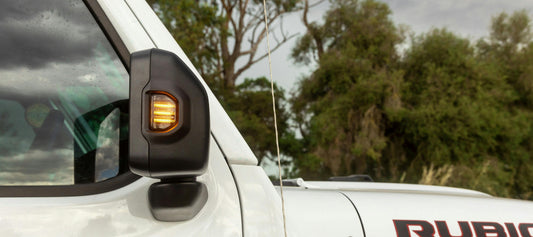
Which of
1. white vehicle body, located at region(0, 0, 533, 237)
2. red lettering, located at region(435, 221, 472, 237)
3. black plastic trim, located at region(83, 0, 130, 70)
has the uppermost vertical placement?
black plastic trim, located at region(83, 0, 130, 70)

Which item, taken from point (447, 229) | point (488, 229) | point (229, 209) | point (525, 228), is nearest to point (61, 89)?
point (229, 209)

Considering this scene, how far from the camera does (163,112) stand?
1010 millimetres

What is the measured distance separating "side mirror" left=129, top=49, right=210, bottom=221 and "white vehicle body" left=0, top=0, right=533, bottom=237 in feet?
0.64

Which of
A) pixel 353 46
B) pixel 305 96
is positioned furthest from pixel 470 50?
pixel 305 96

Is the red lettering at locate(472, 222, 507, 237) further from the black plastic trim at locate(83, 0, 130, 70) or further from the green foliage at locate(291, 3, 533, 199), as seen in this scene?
the green foliage at locate(291, 3, 533, 199)

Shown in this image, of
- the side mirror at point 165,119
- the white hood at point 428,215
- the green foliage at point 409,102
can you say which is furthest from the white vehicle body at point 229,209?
the green foliage at point 409,102

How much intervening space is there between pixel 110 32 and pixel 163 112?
1.09ft

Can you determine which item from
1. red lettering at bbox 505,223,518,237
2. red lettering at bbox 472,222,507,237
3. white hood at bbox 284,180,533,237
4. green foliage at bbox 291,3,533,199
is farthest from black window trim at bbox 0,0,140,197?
green foliage at bbox 291,3,533,199

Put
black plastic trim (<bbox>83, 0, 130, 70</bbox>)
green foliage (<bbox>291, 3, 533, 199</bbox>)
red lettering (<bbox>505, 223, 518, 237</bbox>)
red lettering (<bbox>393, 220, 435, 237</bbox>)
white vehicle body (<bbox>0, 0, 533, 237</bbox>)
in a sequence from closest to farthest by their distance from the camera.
Result: 1. white vehicle body (<bbox>0, 0, 533, 237</bbox>)
2. black plastic trim (<bbox>83, 0, 130, 70</bbox>)
3. red lettering (<bbox>393, 220, 435, 237</bbox>)
4. red lettering (<bbox>505, 223, 518, 237</bbox>)
5. green foliage (<bbox>291, 3, 533, 199</bbox>)

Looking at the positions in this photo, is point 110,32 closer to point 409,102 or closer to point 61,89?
point 61,89

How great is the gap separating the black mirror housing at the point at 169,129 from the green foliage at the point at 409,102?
1244cm

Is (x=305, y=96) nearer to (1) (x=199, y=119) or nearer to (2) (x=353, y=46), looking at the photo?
(2) (x=353, y=46)

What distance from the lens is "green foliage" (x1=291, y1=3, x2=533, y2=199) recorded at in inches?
571

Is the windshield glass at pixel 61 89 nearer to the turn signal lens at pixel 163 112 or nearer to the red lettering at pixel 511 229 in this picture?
the turn signal lens at pixel 163 112
